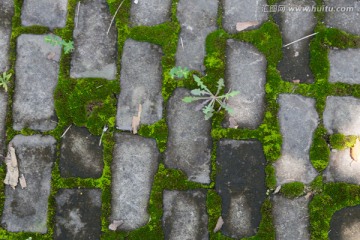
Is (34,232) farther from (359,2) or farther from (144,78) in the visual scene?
(359,2)

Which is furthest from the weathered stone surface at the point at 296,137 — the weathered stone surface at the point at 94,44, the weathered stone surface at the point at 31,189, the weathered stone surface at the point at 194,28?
the weathered stone surface at the point at 31,189

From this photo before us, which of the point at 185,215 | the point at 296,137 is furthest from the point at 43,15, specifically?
the point at 296,137

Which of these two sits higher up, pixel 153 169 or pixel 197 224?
pixel 153 169

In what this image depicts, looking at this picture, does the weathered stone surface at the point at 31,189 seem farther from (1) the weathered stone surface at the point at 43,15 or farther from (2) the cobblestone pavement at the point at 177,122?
(1) the weathered stone surface at the point at 43,15

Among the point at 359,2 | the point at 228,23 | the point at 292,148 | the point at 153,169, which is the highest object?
the point at 359,2

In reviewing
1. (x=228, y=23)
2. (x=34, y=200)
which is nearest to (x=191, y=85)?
(x=228, y=23)

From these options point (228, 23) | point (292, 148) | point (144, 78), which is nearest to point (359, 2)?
point (228, 23)

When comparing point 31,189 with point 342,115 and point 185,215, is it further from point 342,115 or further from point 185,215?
point 342,115
